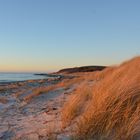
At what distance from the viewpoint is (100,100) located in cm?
484

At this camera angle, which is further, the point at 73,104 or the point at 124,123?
the point at 73,104

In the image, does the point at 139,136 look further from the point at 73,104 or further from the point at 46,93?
the point at 46,93

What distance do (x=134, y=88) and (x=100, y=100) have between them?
2.20 feet

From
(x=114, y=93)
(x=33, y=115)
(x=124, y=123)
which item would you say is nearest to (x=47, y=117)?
(x=33, y=115)

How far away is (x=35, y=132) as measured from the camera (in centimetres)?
475

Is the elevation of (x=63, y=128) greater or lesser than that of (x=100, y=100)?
lesser

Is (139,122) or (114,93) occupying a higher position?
(114,93)

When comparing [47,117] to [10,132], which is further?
[47,117]

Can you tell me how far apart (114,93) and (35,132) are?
1413mm

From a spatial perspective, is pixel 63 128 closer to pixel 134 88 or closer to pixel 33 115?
pixel 134 88

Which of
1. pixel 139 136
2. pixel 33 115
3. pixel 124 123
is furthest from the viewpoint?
pixel 33 115

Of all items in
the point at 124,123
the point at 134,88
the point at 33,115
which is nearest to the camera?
the point at 124,123

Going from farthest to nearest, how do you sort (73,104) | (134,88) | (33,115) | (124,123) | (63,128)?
(33,115) < (73,104) < (134,88) < (63,128) < (124,123)

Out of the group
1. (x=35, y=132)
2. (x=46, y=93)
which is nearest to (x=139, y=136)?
(x=35, y=132)
